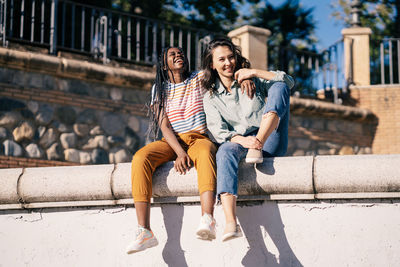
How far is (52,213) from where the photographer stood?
3.52 m

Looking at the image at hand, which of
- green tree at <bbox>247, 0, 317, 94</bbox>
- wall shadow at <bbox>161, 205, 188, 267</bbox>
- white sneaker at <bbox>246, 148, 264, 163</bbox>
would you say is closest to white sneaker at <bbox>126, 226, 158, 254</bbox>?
wall shadow at <bbox>161, 205, 188, 267</bbox>

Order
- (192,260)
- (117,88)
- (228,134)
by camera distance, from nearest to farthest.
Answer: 1. (192,260)
2. (228,134)
3. (117,88)

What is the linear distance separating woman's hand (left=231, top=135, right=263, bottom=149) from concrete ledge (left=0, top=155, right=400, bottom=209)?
10 cm

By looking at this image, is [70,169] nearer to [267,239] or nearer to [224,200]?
[224,200]

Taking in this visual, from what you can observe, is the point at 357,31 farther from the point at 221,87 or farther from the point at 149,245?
the point at 149,245

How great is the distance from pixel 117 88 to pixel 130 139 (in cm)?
73

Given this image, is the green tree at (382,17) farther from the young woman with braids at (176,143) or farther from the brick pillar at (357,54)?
the young woman with braids at (176,143)

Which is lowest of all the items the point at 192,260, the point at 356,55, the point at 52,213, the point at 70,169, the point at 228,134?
the point at 192,260

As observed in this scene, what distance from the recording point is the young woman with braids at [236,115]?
2.95m

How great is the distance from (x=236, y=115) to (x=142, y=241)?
1003mm

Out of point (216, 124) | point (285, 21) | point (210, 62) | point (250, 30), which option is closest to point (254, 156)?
point (216, 124)

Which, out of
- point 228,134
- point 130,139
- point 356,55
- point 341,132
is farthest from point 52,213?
point 356,55

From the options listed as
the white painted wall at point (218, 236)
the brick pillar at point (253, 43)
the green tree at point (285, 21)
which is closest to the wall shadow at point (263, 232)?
the white painted wall at point (218, 236)

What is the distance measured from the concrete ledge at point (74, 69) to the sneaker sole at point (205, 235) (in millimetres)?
4834
